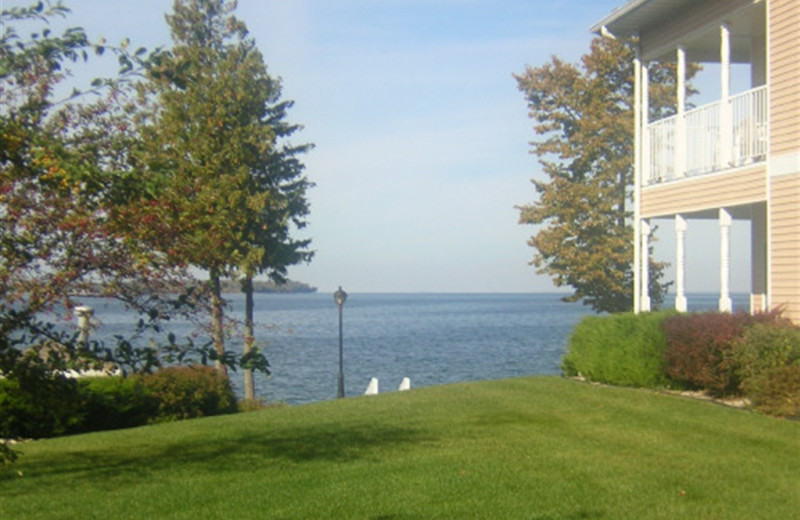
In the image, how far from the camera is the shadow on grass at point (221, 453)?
955 centimetres

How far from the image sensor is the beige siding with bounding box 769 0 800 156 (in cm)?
1349

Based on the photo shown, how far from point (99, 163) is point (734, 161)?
12228 mm

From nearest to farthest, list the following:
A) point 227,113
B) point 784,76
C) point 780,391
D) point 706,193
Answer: point 780,391 < point 784,76 < point 706,193 < point 227,113

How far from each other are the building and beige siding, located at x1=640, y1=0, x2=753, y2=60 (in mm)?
18

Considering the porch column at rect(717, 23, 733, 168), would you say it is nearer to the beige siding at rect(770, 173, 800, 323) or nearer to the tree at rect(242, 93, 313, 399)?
the beige siding at rect(770, 173, 800, 323)

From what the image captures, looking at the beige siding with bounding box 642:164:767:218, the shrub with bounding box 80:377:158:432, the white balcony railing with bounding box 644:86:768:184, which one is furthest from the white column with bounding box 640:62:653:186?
the shrub with bounding box 80:377:158:432

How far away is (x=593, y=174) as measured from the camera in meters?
27.1

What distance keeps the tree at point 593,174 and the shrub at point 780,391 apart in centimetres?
1310

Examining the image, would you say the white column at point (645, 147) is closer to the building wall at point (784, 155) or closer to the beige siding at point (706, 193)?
the beige siding at point (706, 193)

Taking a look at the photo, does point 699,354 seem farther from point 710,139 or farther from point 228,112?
point 228,112

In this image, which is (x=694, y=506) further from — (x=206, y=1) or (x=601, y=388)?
(x=206, y=1)

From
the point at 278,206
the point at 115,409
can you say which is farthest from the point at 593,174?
the point at 115,409

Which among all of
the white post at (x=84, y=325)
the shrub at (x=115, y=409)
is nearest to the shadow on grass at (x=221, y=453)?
the white post at (x=84, y=325)

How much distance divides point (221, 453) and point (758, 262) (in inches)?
423
